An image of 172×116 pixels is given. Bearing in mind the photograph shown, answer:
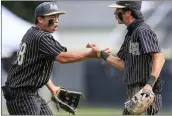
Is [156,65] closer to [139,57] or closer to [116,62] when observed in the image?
[139,57]

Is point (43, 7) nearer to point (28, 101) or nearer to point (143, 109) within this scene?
point (28, 101)

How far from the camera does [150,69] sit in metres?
7.32

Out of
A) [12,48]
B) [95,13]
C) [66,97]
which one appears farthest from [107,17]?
A: [66,97]

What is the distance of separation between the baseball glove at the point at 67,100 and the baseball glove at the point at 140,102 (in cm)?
94

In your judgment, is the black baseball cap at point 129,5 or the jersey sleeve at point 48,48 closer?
the jersey sleeve at point 48,48

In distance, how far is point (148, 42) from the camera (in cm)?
725

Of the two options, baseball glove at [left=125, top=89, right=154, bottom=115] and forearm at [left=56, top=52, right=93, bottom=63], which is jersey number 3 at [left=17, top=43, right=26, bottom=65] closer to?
forearm at [left=56, top=52, right=93, bottom=63]

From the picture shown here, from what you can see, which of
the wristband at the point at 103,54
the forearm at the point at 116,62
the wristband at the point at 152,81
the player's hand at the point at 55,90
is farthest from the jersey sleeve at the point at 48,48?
the wristband at the point at 152,81

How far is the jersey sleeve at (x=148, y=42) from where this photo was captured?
7.21m

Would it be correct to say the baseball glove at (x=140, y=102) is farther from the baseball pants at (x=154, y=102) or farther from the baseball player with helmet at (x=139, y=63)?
the baseball pants at (x=154, y=102)

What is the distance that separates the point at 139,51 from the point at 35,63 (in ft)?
3.50

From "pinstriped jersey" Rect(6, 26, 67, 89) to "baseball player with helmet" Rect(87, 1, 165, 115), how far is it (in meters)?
0.48

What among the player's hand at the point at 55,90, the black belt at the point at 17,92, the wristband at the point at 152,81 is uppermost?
the wristband at the point at 152,81

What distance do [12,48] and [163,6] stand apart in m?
3.41
